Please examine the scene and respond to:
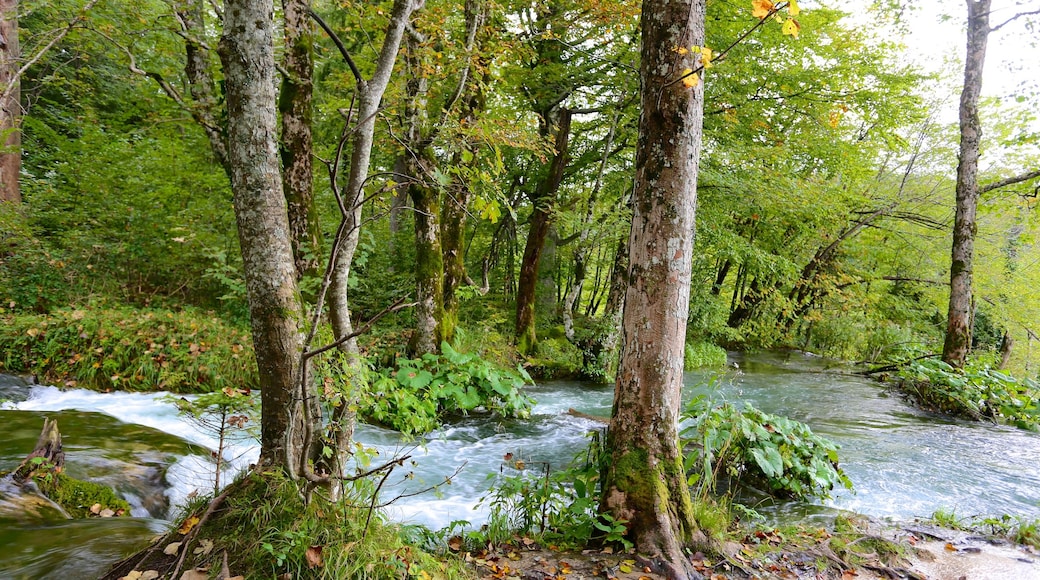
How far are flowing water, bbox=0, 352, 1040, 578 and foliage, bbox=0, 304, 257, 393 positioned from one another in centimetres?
38

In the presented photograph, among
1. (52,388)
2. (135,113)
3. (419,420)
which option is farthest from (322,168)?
(419,420)

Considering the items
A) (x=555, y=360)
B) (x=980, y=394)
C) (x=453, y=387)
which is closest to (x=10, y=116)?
(x=453, y=387)

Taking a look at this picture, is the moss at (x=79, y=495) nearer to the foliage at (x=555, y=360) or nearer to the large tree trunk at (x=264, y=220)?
the large tree trunk at (x=264, y=220)

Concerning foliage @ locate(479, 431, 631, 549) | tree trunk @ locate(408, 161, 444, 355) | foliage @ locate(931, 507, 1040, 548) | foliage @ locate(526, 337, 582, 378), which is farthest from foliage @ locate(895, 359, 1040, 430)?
tree trunk @ locate(408, 161, 444, 355)

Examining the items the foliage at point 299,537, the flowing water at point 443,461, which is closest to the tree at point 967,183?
the flowing water at point 443,461

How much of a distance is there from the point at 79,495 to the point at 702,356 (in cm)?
1374

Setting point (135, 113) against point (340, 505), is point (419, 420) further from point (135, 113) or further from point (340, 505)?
point (135, 113)

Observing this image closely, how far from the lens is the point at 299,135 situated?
6.61 meters

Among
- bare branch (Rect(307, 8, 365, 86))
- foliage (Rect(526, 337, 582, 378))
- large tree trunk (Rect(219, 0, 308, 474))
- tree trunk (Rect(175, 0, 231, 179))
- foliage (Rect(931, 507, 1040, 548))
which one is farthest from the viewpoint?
foliage (Rect(526, 337, 582, 378))

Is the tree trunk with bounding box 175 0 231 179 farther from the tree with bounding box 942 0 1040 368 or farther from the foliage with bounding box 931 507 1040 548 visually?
the tree with bounding box 942 0 1040 368

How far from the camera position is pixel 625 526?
10.5 feet

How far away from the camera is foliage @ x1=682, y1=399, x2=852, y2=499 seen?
4.64m

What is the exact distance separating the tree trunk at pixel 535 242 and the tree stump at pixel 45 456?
791 cm

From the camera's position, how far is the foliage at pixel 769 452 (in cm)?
464
